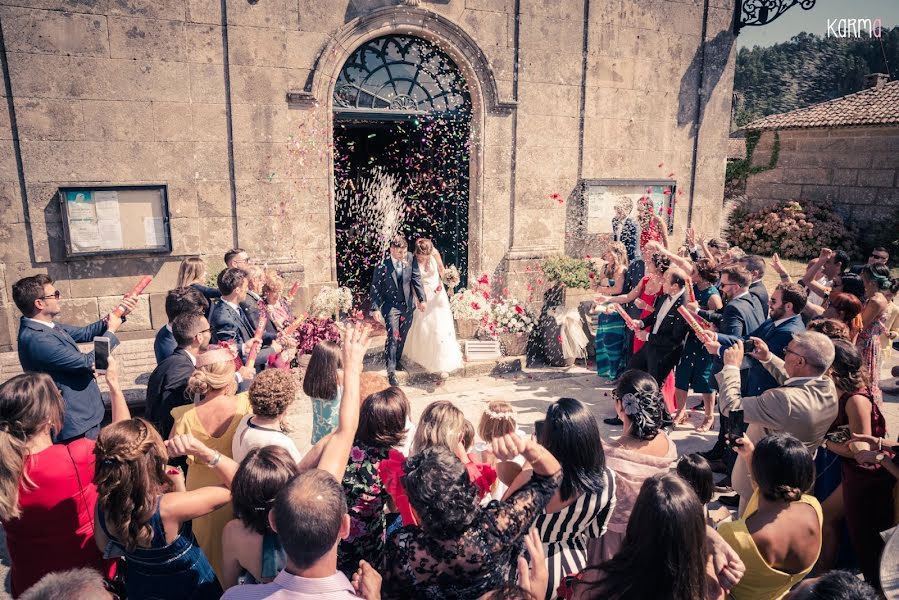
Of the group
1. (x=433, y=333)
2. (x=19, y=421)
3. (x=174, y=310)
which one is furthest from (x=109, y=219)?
(x=19, y=421)

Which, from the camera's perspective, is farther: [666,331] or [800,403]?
[666,331]

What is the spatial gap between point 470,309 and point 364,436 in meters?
5.62

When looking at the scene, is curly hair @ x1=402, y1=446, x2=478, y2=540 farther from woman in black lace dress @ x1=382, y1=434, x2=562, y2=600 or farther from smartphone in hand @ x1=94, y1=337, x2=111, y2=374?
smartphone in hand @ x1=94, y1=337, x2=111, y2=374

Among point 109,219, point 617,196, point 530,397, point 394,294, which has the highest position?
point 617,196

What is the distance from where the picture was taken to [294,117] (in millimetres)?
8609

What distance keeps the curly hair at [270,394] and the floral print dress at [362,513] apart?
1.64 ft

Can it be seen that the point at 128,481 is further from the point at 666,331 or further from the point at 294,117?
the point at 294,117

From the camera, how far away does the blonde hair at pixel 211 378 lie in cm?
357

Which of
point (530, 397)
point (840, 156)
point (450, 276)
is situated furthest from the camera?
point (840, 156)

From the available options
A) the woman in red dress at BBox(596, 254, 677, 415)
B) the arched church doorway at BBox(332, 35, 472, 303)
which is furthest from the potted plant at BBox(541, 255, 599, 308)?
the arched church doorway at BBox(332, 35, 472, 303)

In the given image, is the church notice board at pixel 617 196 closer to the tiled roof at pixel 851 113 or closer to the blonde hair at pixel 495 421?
the blonde hair at pixel 495 421

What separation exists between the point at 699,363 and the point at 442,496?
486 centimetres

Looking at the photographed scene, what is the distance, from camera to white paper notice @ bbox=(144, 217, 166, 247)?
26.7ft

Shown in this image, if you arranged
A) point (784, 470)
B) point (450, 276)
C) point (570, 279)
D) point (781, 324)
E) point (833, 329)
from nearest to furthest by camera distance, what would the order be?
point (784, 470) < point (833, 329) < point (781, 324) < point (450, 276) < point (570, 279)
